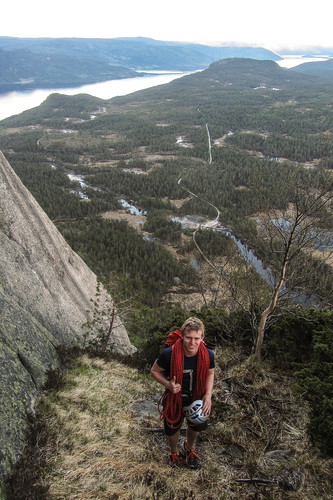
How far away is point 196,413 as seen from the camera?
5.84 metres

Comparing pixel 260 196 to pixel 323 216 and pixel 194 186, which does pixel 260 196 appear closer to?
pixel 323 216

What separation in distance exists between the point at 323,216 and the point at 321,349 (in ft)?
13.9

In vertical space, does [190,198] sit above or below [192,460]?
below

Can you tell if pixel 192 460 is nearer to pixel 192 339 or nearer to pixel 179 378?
pixel 179 378

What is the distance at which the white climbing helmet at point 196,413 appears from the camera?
5.82 metres

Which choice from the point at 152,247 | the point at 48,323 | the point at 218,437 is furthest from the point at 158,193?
the point at 218,437

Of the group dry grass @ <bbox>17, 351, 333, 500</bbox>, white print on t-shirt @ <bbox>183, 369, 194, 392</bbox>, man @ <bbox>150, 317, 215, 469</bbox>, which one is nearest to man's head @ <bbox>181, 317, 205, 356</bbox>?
man @ <bbox>150, 317, 215, 469</bbox>

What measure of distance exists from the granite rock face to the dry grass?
862 mm

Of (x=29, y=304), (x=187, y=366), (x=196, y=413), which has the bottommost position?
(x=29, y=304)

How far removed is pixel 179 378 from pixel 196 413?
2.88 ft

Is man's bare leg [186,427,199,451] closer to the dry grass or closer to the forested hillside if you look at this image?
the dry grass

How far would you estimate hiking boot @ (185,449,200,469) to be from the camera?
20.7 ft

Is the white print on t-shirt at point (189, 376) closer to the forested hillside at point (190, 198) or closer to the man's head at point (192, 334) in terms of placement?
the man's head at point (192, 334)

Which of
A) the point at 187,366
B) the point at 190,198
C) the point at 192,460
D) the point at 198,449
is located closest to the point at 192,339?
the point at 187,366
